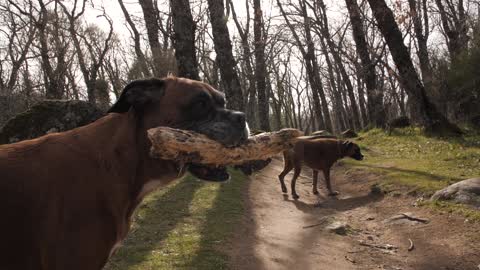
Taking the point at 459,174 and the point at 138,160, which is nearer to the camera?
the point at 138,160

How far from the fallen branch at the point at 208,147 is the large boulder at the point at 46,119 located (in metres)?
5.50

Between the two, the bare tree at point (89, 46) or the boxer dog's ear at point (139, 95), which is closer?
the boxer dog's ear at point (139, 95)

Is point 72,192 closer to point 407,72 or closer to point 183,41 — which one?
point 183,41

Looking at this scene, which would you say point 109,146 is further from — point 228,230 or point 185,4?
point 185,4

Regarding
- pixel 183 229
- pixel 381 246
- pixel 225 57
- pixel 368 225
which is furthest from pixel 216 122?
pixel 225 57

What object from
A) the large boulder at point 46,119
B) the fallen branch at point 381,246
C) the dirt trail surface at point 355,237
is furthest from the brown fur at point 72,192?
the large boulder at point 46,119

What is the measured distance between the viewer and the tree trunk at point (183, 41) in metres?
13.4

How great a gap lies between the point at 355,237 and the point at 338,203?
302cm

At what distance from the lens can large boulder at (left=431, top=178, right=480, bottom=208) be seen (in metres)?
7.94

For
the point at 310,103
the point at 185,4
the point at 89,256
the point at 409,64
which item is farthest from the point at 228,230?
the point at 310,103

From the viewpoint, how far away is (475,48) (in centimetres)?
1852

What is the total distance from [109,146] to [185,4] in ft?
35.9

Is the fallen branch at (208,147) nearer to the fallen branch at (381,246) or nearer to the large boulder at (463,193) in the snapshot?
the fallen branch at (381,246)

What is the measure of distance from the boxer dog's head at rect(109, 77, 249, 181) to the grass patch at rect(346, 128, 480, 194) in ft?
21.5
